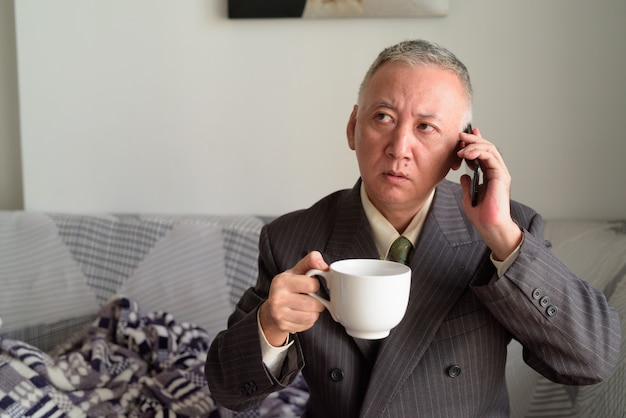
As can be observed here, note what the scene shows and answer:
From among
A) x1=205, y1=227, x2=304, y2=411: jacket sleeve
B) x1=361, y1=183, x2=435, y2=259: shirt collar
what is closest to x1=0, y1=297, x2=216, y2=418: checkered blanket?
x1=205, y1=227, x2=304, y2=411: jacket sleeve

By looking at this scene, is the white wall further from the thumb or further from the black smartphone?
the thumb

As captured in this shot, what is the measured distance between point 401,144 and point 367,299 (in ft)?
1.03

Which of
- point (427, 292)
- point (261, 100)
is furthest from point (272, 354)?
point (261, 100)

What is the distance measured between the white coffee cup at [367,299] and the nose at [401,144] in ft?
0.74

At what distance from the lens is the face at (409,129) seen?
1036 millimetres

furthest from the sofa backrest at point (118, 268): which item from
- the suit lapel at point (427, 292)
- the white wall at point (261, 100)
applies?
the suit lapel at point (427, 292)

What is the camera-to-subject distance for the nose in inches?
40.4

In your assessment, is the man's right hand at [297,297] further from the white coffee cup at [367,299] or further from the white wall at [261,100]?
the white wall at [261,100]

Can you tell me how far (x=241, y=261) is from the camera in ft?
6.56

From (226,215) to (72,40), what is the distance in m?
0.86

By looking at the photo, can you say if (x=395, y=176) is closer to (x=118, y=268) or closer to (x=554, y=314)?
(x=554, y=314)

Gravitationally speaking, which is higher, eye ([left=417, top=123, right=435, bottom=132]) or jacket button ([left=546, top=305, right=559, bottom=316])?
eye ([left=417, top=123, right=435, bottom=132])

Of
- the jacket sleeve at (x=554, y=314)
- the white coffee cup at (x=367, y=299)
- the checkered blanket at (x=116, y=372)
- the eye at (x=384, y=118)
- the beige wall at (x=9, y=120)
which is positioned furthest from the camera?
the beige wall at (x=9, y=120)

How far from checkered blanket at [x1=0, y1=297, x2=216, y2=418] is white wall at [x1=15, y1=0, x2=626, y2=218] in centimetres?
54
